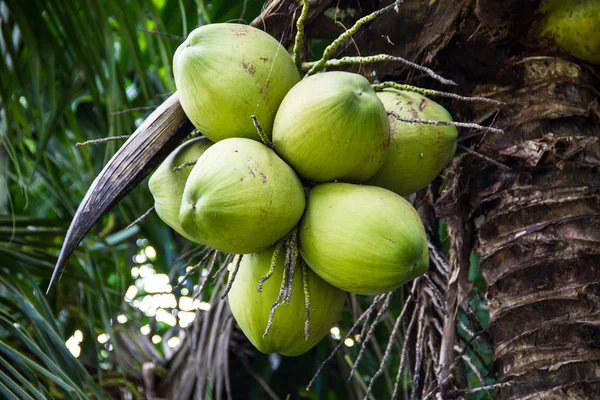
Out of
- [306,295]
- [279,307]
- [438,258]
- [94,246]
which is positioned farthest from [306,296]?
[94,246]

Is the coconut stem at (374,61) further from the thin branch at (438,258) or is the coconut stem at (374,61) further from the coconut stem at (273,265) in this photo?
the thin branch at (438,258)

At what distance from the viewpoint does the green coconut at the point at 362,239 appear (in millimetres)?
1293

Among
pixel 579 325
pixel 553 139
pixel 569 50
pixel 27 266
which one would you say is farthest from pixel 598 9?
pixel 27 266

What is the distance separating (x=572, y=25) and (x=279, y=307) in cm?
107

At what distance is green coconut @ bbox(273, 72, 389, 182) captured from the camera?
130 centimetres

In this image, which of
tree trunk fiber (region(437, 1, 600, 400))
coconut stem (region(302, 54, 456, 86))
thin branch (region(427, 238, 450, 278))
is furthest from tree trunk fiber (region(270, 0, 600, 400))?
thin branch (region(427, 238, 450, 278))

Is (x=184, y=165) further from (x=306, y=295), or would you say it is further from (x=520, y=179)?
(x=520, y=179)

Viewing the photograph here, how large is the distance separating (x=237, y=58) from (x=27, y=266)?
1.32m

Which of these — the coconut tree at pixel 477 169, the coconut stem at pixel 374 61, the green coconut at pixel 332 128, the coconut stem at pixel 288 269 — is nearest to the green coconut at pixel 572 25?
the coconut tree at pixel 477 169

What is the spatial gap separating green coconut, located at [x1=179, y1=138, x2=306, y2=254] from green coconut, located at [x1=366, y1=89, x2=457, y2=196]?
0.25 metres

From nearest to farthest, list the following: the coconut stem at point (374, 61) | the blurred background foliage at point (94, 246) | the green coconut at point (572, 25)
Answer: the coconut stem at point (374, 61), the green coconut at point (572, 25), the blurred background foliage at point (94, 246)

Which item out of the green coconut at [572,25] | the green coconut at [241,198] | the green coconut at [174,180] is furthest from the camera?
the green coconut at [572,25]

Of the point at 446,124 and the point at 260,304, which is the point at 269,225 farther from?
the point at 446,124

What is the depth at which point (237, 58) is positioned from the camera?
140 centimetres
